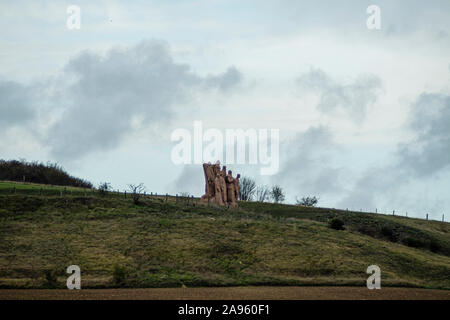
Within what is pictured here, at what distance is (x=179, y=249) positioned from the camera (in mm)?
50594

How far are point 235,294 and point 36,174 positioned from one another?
6550 centimetres

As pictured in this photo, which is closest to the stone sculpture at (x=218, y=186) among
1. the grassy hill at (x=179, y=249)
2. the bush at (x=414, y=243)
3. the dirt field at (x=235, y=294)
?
the grassy hill at (x=179, y=249)

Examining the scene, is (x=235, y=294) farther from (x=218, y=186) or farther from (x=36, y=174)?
(x=36, y=174)

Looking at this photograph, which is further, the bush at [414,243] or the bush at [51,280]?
the bush at [414,243]

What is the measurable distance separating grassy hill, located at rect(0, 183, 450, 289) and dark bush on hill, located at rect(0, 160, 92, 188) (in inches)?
903

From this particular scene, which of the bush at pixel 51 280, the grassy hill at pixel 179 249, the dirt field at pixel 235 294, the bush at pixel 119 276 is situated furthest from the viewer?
the grassy hill at pixel 179 249

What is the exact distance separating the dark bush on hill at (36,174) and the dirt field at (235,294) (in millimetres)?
57447

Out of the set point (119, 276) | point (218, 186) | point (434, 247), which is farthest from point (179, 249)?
point (434, 247)

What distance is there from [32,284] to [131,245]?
12727 millimetres

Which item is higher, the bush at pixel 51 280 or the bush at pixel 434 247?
the bush at pixel 434 247

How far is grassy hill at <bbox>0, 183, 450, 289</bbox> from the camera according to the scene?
4353 centimetres

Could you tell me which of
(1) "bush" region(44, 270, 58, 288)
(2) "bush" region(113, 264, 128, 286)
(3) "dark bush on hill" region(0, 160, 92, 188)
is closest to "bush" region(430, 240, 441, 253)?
(2) "bush" region(113, 264, 128, 286)

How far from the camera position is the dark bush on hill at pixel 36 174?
305 ft

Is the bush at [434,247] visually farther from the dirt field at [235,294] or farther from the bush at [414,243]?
the dirt field at [235,294]
